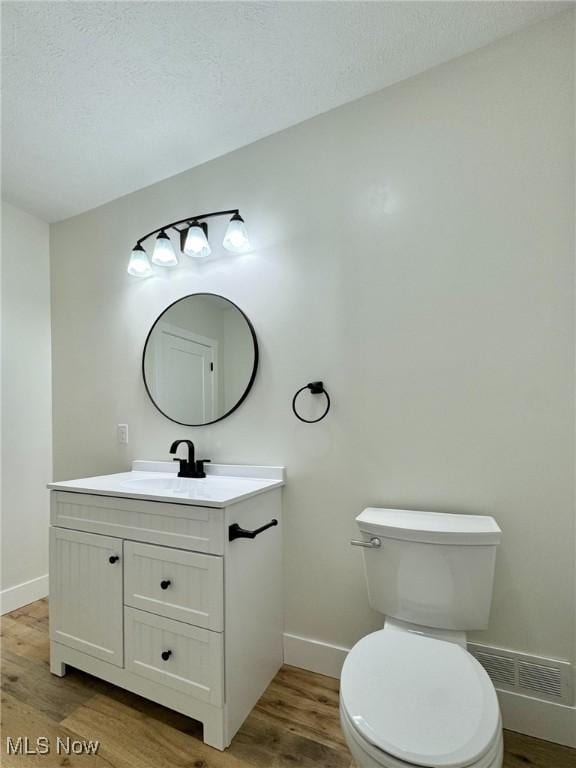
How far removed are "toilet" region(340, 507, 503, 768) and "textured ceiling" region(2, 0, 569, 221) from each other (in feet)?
5.72

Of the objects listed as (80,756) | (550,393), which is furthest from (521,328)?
(80,756)

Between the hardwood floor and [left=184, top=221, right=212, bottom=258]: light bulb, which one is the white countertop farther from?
[left=184, top=221, right=212, bottom=258]: light bulb

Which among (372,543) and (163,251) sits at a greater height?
(163,251)

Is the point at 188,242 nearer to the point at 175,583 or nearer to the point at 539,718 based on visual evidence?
the point at 175,583

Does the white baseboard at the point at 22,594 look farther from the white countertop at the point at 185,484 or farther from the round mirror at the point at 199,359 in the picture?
the round mirror at the point at 199,359

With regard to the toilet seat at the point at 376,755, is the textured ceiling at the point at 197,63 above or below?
above

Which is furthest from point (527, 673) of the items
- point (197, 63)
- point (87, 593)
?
point (197, 63)

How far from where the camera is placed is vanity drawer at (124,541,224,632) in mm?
1297

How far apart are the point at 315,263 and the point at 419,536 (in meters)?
1.18

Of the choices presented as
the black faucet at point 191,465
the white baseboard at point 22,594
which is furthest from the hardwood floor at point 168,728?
the black faucet at point 191,465

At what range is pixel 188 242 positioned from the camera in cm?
191

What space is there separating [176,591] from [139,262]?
163 cm

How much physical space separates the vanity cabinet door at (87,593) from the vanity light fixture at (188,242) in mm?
1367

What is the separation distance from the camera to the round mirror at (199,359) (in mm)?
1855
